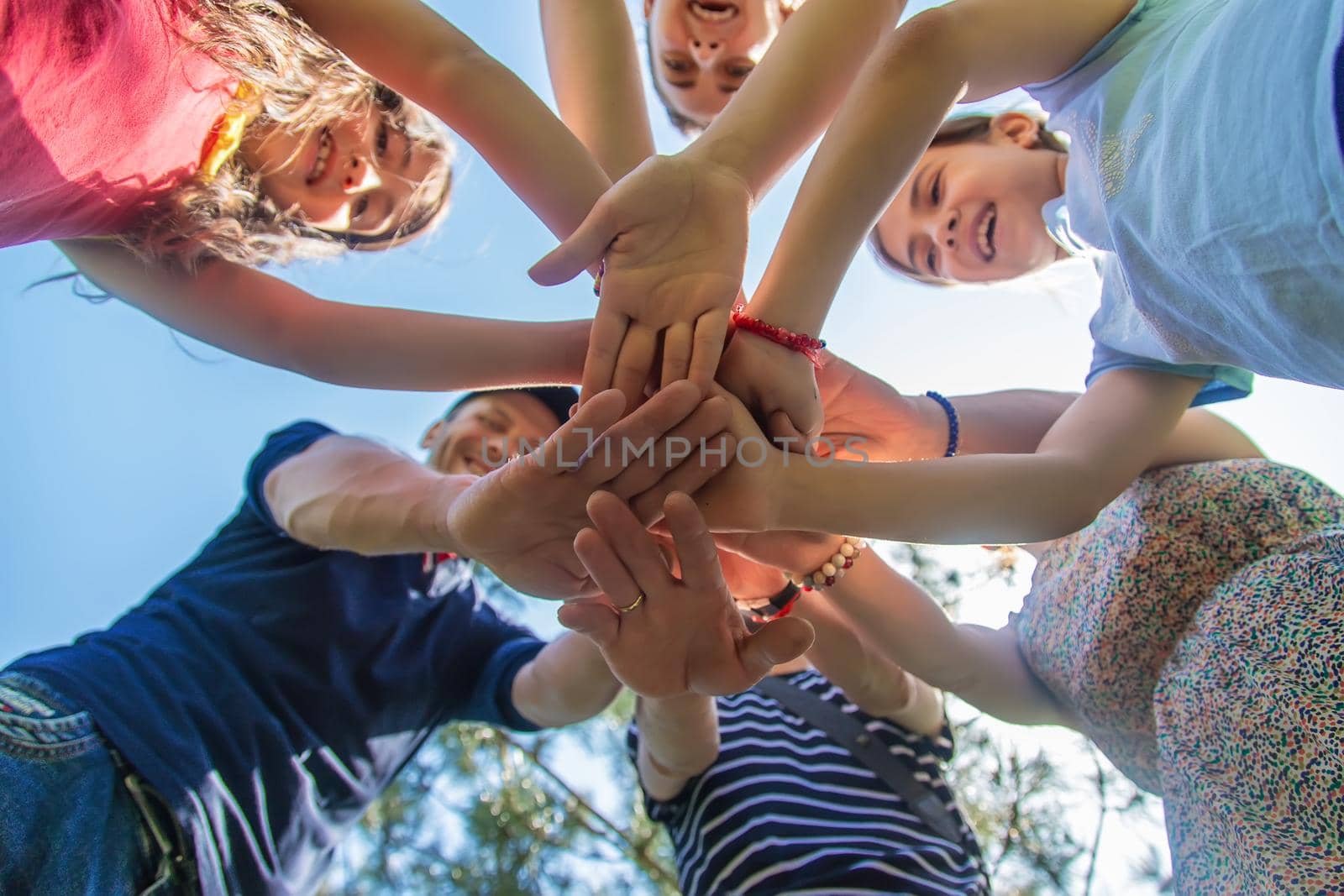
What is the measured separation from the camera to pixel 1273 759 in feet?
2.22

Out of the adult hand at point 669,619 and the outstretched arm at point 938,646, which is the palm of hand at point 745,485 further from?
the outstretched arm at point 938,646

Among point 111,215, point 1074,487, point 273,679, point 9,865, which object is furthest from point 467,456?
point 1074,487

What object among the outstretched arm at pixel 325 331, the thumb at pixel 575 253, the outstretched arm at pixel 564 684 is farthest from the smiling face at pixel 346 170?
the outstretched arm at pixel 564 684

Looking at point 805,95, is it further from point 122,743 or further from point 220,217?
point 122,743

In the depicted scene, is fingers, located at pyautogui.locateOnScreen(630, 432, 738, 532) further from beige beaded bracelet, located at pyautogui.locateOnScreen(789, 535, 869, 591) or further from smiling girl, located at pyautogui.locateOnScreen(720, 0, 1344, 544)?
beige beaded bracelet, located at pyautogui.locateOnScreen(789, 535, 869, 591)

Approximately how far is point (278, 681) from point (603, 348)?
768mm

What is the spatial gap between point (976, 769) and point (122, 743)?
1610mm

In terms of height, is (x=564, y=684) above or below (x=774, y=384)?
below

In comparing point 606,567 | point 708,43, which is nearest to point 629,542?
point 606,567

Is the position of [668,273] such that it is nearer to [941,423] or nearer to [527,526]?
[527,526]

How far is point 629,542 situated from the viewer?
29.9 inches

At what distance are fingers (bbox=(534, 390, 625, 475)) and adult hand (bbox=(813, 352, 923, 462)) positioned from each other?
0.39 meters

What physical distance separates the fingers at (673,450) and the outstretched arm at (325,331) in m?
0.23

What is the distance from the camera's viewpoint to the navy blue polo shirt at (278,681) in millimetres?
948
